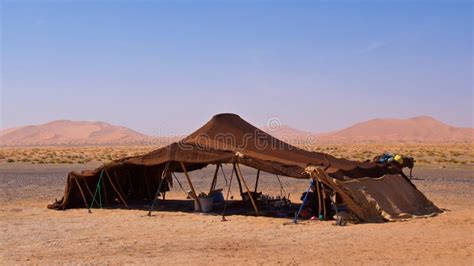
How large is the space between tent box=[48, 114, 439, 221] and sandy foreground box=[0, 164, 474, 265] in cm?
111

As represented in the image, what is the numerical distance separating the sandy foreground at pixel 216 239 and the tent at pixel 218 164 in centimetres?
111

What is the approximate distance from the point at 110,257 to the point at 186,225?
4081 mm

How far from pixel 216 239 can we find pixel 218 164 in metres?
4.76

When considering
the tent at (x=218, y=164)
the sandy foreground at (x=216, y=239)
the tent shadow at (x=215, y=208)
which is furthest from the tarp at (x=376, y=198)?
the tent shadow at (x=215, y=208)

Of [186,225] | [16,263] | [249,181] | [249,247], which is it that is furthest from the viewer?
[249,181]

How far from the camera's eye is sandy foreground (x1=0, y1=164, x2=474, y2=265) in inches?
416

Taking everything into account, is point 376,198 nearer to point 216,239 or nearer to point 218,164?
point 218,164

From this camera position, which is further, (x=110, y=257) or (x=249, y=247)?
(x=249, y=247)

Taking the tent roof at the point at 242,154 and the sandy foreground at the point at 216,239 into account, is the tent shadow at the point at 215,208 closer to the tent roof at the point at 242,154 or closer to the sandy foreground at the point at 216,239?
the sandy foreground at the point at 216,239

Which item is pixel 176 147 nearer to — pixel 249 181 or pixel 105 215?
pixel 105 215

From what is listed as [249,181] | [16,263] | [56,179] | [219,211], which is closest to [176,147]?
[219,211]

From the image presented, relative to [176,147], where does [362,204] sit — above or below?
below

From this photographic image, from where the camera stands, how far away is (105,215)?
54.7ft

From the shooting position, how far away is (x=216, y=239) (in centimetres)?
1261
